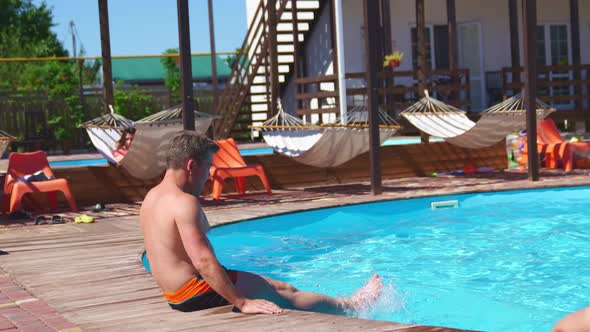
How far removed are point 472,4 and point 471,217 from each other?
10.2 meters

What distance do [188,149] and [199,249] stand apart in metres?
0.45

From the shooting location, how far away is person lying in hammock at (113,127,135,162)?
9.93 metres

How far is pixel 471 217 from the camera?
9031mm

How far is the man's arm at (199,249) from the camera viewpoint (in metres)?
3.68

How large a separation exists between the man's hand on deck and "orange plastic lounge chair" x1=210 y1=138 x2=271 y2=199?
19.5 ft

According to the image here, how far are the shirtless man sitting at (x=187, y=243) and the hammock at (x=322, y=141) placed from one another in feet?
18.9

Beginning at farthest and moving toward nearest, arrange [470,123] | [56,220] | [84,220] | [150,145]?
1. [470,123]
2. [150,145]
3. [56,220]
4. [84,220]

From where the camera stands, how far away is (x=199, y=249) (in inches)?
145

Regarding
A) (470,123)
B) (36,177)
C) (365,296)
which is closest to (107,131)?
(36,177)

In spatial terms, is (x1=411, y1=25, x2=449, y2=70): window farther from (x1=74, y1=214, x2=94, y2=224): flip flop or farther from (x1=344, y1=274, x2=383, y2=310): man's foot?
(x1=344, y1=274, x2=383, y2=310): man's foot

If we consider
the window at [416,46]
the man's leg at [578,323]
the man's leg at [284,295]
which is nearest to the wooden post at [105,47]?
the man's leg at [284,295]

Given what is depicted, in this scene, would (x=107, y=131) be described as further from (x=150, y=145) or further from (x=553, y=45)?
A: (x=553, y=45)

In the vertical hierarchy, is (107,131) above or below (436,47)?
below

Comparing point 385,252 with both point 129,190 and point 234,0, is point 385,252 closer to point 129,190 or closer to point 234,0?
point 129,190
